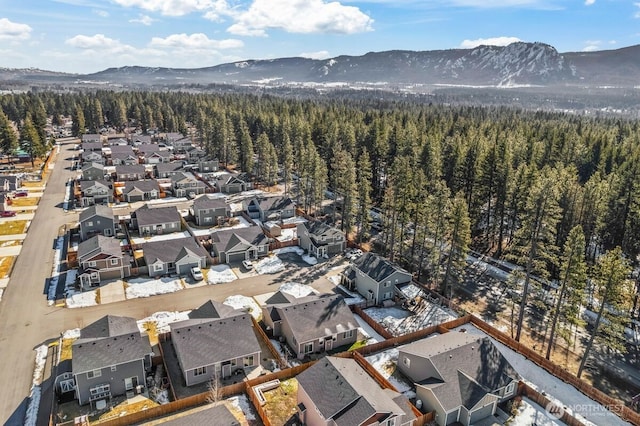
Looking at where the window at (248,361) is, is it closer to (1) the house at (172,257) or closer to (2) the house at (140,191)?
(1) the house at (172,257)

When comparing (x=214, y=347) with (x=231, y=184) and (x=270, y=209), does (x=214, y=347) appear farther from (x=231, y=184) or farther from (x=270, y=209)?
(x=231, y=184)

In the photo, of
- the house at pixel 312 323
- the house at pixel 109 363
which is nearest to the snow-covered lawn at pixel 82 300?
the house at pixel 109 363

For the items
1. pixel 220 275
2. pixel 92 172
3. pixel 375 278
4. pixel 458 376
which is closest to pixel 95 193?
pixel 92 172

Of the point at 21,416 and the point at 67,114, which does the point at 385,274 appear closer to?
the point at 21,416

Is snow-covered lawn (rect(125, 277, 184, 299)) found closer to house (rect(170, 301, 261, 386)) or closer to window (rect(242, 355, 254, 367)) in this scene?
house (rect(170, 301, 261, 386))

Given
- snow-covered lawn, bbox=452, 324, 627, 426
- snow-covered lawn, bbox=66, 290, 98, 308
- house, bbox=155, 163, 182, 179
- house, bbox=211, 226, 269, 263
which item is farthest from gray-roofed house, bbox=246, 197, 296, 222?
snow-covered lawn, bbox=452, 324, 627, 426
